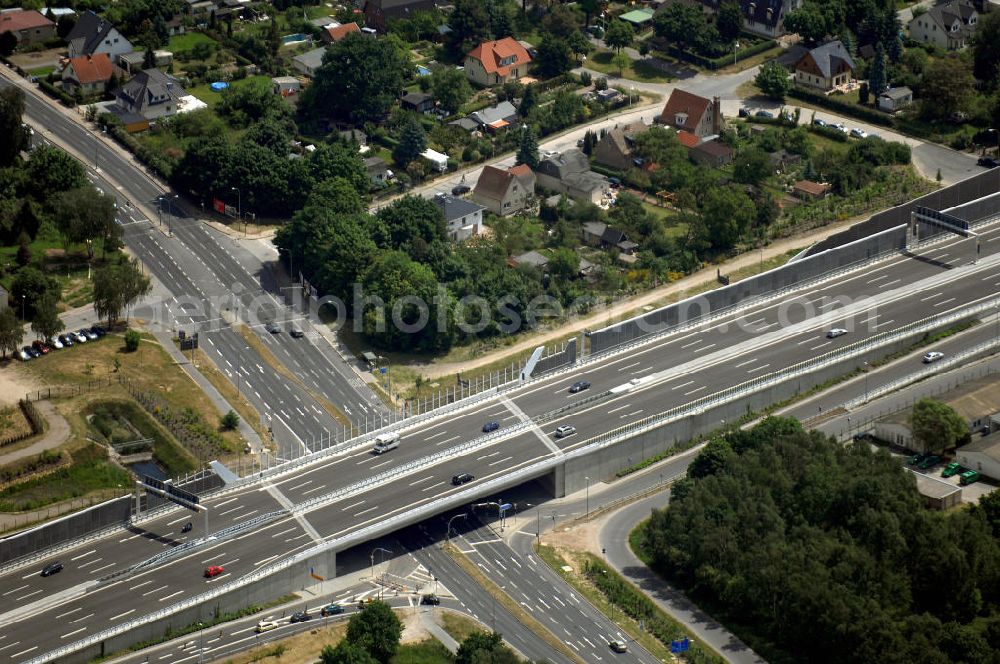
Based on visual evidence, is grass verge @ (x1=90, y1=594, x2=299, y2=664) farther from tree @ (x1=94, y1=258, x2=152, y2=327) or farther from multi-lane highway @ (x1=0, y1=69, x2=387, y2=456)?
tree @ (x1=94, y1=258, x2=152, y2=327)

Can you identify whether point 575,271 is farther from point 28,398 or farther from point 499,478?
point 28,398

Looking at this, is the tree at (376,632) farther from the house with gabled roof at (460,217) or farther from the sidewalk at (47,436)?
the house with gabled roof at (460,217)

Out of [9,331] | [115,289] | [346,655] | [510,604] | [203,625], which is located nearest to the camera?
[346,655]

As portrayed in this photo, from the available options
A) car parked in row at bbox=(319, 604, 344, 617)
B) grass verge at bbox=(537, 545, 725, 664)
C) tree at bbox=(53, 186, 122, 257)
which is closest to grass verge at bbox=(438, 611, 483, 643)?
car parked in row at bbox=(319, 604, 344, 617)

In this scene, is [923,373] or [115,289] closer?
[923,373]

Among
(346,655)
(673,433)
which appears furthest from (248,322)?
(346,655)

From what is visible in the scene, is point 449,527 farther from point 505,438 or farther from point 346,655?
point 346,655

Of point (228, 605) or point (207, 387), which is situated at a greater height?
point (207, 387)

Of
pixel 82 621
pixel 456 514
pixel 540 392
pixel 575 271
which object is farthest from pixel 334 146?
pixel 82 621
